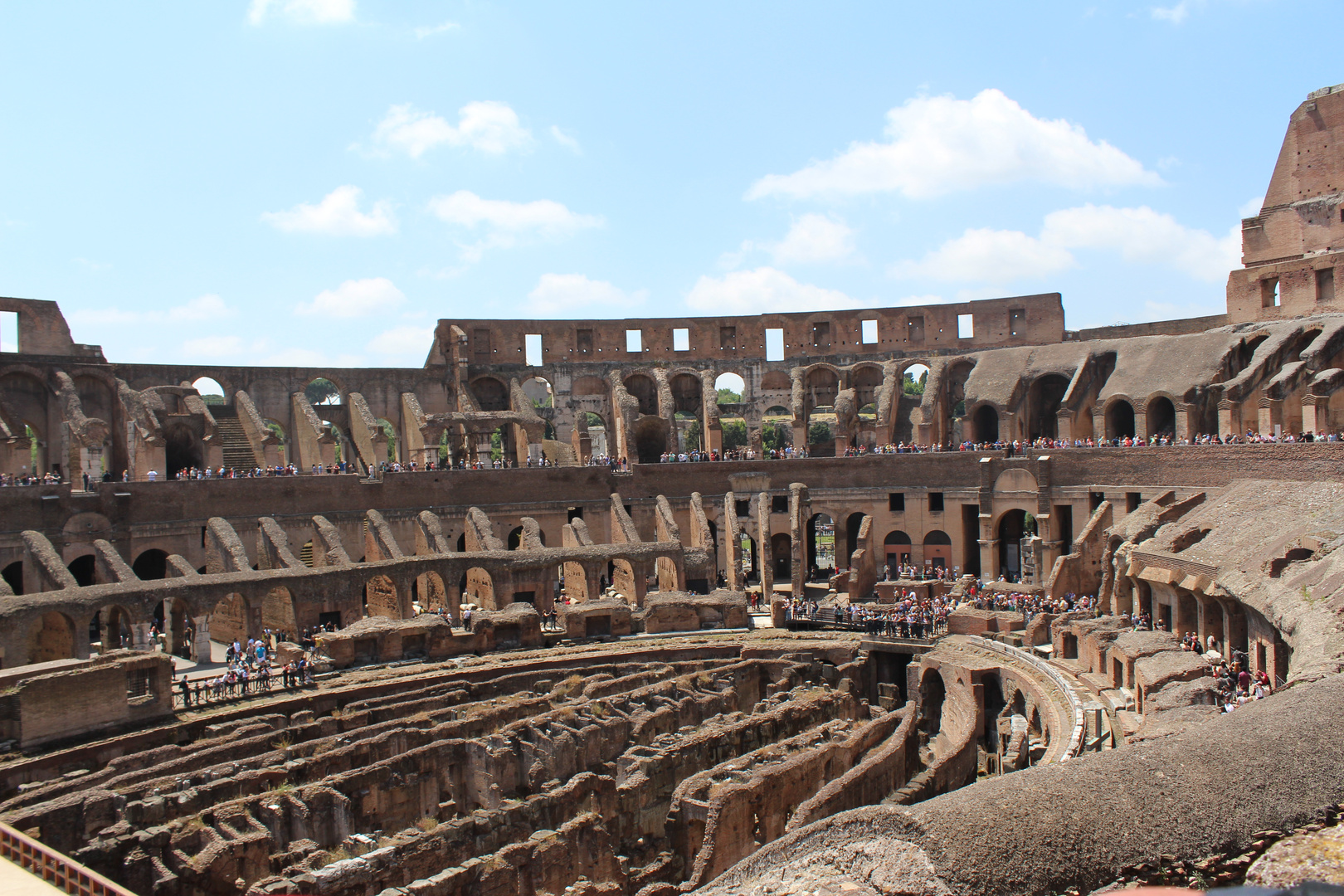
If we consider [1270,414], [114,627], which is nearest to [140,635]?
[114,627]

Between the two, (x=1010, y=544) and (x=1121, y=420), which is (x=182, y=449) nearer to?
(x=1010, y=544)

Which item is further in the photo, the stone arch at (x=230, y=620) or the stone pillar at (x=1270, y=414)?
the stone pillar at (x=1270, y=414)

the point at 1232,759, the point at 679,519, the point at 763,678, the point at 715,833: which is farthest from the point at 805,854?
the point at 679,519

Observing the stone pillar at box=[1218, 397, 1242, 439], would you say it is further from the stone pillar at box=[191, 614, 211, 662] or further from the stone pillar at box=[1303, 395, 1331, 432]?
the stone pillar at box=[191, 614, 211, 662]

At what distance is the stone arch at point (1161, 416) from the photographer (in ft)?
126

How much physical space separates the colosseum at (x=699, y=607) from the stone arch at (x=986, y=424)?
17 centimetres

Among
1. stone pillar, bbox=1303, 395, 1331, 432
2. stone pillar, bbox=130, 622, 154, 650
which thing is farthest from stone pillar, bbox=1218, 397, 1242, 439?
stone pillar, bbox=130, 622, 154, 650

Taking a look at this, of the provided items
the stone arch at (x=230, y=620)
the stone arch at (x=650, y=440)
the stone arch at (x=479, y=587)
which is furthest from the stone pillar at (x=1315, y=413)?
the stone arch at (x=230, y=620)

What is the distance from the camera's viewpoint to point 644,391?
1893 inches

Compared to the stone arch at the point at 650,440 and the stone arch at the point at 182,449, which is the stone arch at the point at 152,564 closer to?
the stone arch at the point at 182,449

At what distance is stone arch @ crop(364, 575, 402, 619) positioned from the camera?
106ft

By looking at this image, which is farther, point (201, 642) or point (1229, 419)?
point (1229, 419)

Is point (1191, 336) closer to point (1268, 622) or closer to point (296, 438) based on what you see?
point (1268, 622)

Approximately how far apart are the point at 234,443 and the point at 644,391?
59.2 feet
